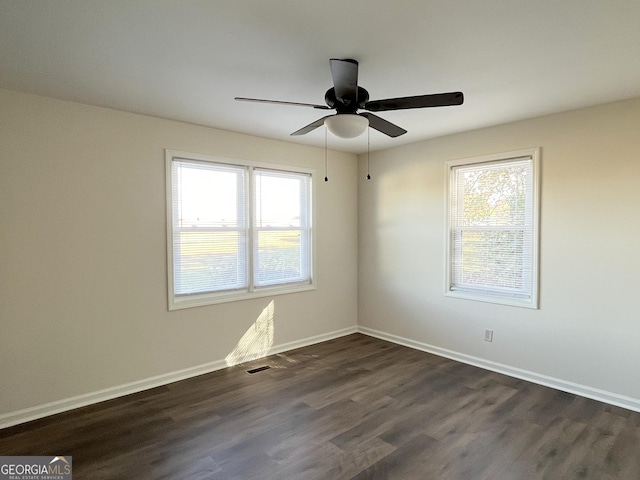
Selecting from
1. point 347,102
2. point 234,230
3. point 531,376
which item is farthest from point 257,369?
point 347,102

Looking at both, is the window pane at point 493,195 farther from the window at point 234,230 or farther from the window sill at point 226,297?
the window sill at point 226,297

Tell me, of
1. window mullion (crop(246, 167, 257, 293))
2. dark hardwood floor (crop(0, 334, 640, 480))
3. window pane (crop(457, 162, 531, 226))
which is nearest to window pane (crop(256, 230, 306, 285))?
window mullion (crop(246, 167, 257, 293))

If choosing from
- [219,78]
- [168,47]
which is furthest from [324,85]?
[168,47]

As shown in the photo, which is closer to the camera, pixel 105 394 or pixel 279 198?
pixel 105 394

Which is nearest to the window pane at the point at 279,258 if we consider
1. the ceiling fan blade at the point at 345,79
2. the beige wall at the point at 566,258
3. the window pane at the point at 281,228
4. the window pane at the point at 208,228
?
the window pane at the point at 281,228

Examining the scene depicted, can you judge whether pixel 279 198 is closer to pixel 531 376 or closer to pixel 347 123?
pixel 347 123

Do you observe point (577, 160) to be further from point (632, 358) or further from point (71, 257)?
point (71, 257)

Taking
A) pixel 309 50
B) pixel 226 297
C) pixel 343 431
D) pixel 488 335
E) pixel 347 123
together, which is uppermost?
pixel 309 50

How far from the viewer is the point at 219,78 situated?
8.41ft

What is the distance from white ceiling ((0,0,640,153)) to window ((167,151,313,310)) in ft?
2.84

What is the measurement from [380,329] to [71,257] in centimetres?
369

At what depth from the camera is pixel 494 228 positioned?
3.85 m

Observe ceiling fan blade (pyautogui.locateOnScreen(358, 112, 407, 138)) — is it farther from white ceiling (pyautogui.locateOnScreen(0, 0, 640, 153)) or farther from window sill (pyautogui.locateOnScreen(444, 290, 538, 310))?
window sill (pyautogui.locateOnScreen(444, 290, 538, 310))

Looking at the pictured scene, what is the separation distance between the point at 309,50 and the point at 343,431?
8.52 feet
